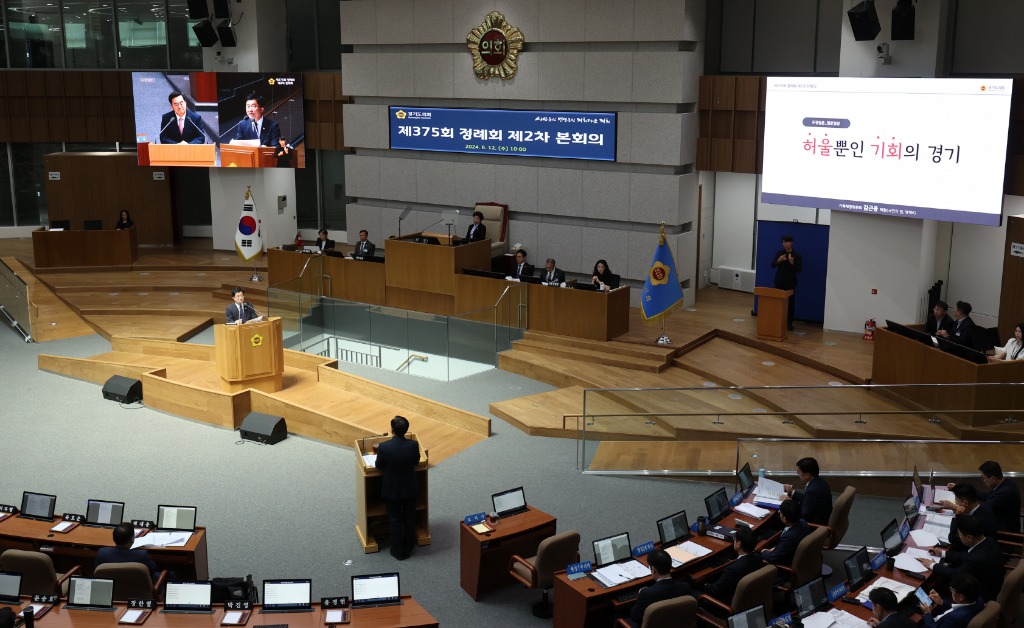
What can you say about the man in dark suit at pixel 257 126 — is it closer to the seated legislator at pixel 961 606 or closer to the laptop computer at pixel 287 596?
the laptop computer at pixel 287 596

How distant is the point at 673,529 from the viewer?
8.32 meters

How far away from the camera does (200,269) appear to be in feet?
64.9

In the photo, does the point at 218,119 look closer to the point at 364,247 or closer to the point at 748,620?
the point at 364,247

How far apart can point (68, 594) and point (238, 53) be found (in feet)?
50.5

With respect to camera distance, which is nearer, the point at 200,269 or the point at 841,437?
the point at 841,437

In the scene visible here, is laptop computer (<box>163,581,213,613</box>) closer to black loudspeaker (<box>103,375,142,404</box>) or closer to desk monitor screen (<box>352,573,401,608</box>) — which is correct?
desk monitor screen (<box>352,573,401,608</box>)

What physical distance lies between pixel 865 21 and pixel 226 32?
12.3 meters

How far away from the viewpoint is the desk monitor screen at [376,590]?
23.5ft

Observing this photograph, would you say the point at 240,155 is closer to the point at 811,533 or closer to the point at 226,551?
the point at 226,551

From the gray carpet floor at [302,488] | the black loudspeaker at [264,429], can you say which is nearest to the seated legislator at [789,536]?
the gray carpet floor at [302,488]

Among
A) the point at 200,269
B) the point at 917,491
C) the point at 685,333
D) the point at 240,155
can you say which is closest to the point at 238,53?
the point at 240,155

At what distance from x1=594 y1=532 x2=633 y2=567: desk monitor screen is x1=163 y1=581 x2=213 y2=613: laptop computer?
2822 millimetres

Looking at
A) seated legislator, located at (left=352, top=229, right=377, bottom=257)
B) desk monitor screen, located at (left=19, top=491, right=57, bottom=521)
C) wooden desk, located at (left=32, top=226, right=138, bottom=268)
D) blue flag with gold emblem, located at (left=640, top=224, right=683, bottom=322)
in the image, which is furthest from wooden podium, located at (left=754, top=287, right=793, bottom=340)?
wooden desk, located at (left=32, top=226, right=138, bottom=268)

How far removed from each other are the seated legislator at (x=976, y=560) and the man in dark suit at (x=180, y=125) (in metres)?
16.2
